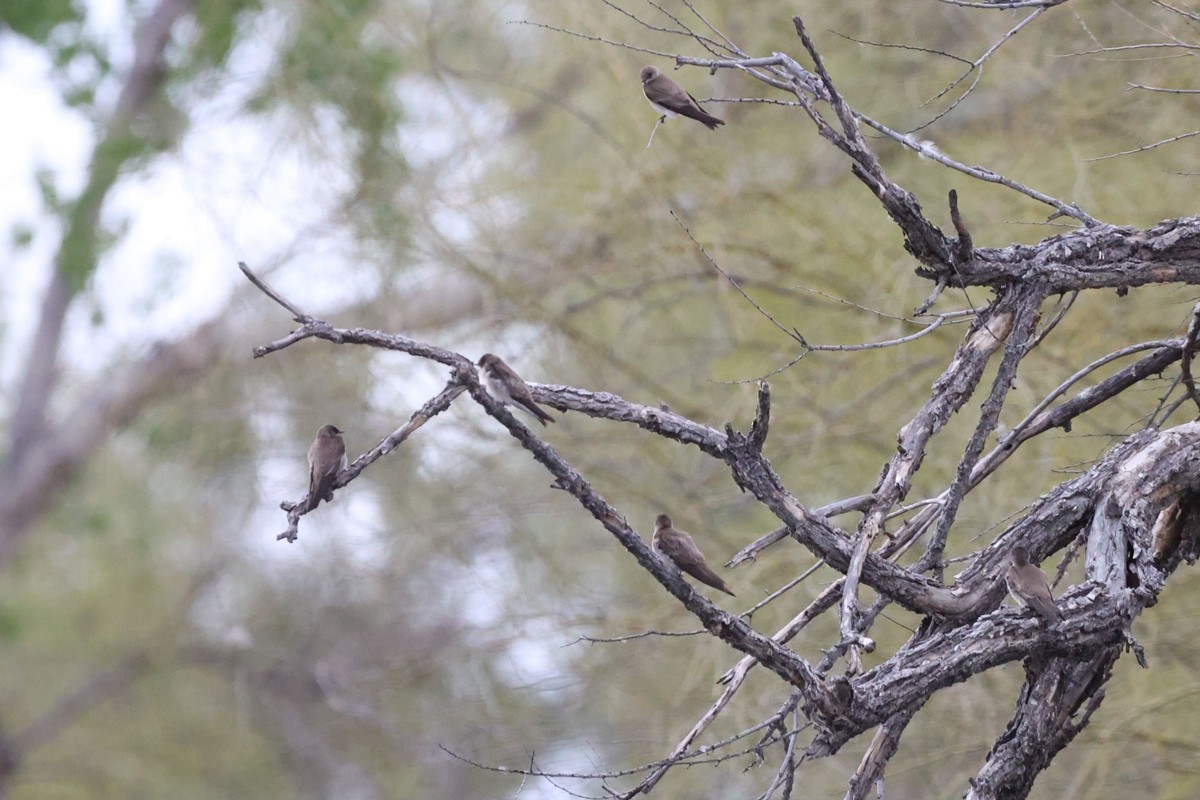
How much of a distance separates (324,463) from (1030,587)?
200 cm

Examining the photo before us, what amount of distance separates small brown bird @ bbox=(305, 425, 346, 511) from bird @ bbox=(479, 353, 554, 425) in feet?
1.48

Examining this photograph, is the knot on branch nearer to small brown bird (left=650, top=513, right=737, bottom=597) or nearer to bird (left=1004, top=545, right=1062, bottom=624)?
bird (left=1004, top=545, right=1062, bottom=624)

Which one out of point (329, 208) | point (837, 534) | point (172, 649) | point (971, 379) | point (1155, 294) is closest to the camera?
point (837, 534)

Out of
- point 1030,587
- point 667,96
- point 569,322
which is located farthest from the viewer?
point 569,322

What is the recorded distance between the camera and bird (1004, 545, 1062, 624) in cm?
295

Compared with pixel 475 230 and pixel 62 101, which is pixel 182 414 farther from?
pixel 475 230

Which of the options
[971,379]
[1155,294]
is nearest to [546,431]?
[1155,294]

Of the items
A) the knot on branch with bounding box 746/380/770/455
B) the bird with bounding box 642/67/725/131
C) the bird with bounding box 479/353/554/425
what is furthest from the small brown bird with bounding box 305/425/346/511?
the bird with bounding box 642/67/725/131

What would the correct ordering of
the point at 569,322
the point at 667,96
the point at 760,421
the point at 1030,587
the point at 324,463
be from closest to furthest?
the point at 760,421, the point at 1030,587, the point at 324,463, the point at 667,96, the point at 569,322

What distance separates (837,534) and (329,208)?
6.81 meters

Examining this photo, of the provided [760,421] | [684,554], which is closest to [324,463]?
[684,554]

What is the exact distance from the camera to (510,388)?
10.2 ft

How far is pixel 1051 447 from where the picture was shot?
6.59 meters

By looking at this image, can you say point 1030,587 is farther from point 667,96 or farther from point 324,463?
point 667,96
